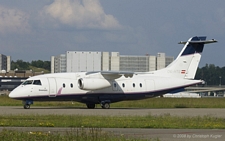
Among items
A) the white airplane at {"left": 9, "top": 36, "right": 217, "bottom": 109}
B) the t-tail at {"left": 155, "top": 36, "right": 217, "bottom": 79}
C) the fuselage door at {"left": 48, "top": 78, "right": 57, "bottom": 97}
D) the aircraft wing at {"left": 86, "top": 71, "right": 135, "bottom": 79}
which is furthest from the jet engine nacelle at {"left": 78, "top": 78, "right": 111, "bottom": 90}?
the t-tail at {"left": 155, "top": 36, "right": 217, "bottom": 79}

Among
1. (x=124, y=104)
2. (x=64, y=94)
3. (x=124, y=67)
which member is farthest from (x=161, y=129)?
(x=124, y=67)

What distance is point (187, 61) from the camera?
46062 mm

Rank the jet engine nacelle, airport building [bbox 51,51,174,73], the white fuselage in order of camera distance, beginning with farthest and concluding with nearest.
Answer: airport building [bbox 51,51,174,73], the jet engine nacelle, the white fuselage

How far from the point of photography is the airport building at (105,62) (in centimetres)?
10706

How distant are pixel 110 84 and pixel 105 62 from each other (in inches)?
3211

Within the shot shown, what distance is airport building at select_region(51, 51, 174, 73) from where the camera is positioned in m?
107

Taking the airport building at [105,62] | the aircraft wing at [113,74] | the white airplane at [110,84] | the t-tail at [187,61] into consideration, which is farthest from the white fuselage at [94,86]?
the airport building at [105,62]

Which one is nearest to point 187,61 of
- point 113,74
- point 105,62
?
point 113,74

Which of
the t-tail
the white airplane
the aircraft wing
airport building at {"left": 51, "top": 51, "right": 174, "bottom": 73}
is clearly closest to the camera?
the white airplane

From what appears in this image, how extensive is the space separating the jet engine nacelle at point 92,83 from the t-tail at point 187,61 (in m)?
6.14

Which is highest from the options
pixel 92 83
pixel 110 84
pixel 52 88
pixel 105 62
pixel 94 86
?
pixel 105 62

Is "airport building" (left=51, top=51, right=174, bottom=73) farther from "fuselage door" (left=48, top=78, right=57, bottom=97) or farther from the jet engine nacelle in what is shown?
"fuselage door" (left=48, top=78, right=57, bottom=97)

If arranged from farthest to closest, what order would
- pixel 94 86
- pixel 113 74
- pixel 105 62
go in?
1. pixel 105 62
2. pixel 113 74
3. pixel 94 86

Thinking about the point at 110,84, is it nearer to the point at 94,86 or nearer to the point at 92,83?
the point at 94,86
